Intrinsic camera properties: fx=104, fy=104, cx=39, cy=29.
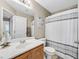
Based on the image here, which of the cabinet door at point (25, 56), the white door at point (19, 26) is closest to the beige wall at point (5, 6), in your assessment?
the white door at point (19, 26)

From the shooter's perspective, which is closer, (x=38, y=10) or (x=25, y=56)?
(x=25, y=56)

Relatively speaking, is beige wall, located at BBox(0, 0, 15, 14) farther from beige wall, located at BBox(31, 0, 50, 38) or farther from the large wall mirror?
beige wall, located at BBox(31, 0, 50, 38)

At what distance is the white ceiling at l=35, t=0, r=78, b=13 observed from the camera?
268 cm

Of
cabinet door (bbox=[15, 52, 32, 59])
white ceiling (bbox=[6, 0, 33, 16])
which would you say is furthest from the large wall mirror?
cabinet door (bbox=[15, 52, 32, 59])

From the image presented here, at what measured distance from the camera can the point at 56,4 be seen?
3.02 meters

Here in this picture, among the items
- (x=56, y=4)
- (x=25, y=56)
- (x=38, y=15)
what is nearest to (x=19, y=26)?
(x=25, y=56)

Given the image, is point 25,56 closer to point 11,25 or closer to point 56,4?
point 11,25

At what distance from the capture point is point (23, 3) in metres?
2.39

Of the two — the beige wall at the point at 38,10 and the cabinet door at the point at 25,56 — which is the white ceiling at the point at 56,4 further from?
the cabinet door at the point at 25,56

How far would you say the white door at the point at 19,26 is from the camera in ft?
6.82

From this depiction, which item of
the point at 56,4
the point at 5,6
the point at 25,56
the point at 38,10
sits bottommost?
the point at 25,56

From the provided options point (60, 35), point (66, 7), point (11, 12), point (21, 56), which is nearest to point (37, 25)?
point (60, 35)

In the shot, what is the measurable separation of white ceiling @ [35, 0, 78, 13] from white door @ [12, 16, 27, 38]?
992mm

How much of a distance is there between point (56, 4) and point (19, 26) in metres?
1.40
